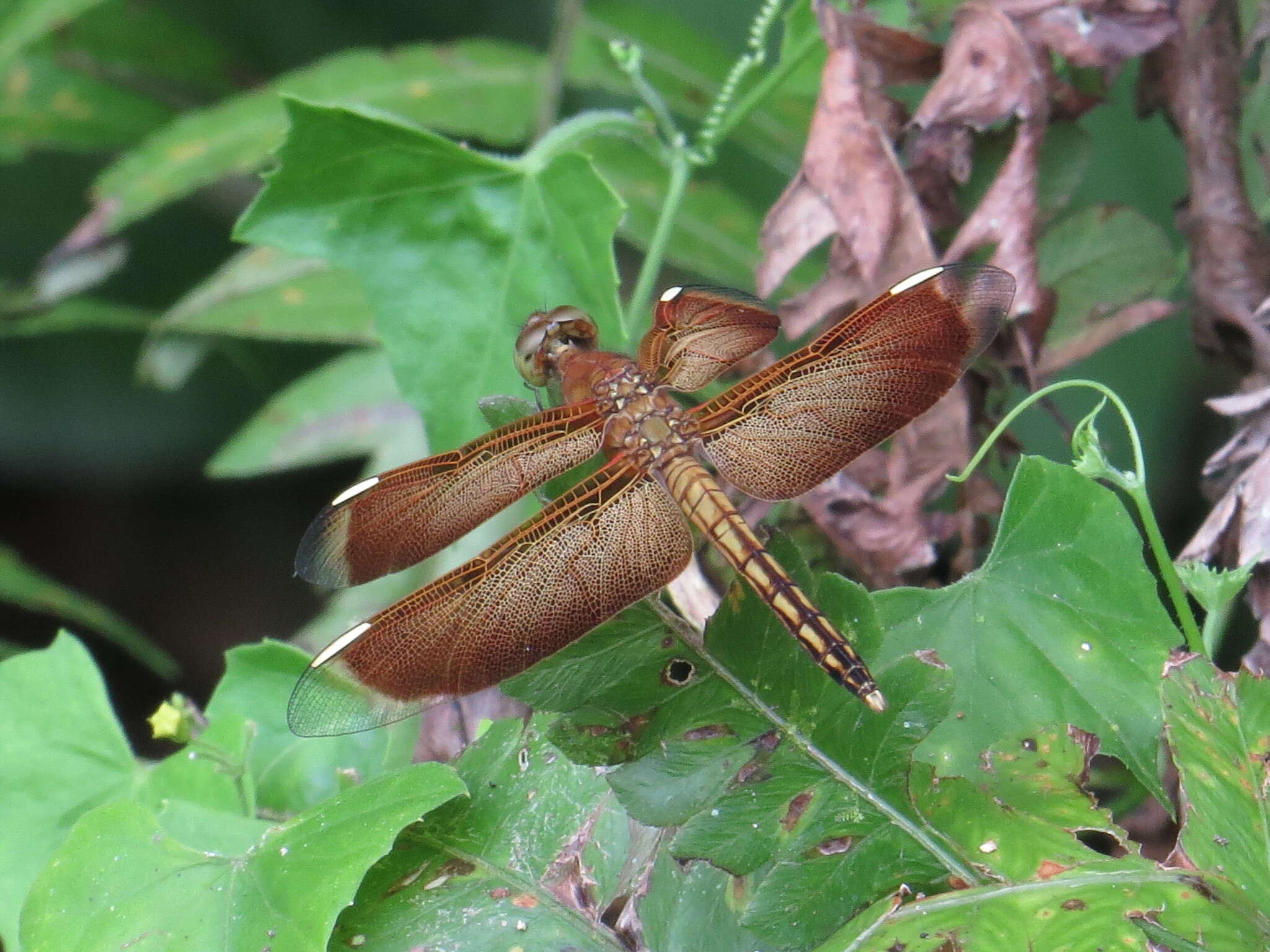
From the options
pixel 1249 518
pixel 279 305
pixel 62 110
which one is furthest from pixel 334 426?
pixel 1249 518

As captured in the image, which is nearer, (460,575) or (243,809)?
(460,575)

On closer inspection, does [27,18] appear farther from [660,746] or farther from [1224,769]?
[1224,769]

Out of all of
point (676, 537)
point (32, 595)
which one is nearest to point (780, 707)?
point (676, 537)

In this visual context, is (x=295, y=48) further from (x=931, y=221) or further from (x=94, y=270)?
(x=931, y=221)

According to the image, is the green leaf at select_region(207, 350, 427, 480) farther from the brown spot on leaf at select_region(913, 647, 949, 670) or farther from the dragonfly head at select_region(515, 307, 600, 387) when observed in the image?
the brown spot on leaf at select_region(913, 647, 949, 670)

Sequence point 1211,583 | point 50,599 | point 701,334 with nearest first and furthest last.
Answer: point 1211,583, point 701,334, point 50,599
